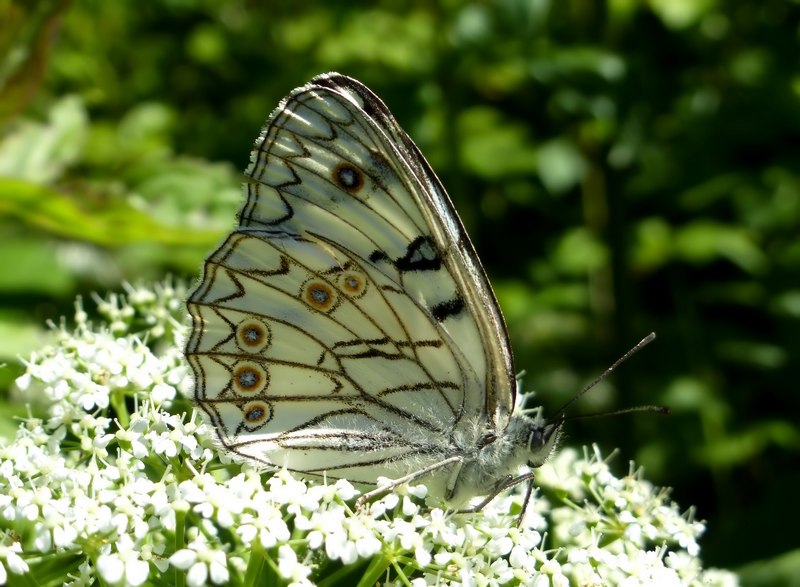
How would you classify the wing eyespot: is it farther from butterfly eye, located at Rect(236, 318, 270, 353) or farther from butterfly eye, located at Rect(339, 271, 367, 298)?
butterfly eye, located at Rect(339, 271, 367, 298)

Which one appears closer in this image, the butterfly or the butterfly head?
the butterfly

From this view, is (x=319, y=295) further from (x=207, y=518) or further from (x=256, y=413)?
(x=207, y=518)

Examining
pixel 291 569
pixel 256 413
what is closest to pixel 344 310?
pixel 256 413

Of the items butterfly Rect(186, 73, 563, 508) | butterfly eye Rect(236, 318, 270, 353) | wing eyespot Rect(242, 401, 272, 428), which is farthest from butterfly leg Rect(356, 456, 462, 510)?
butterfly eye Rect(236, 318, 270, 353)

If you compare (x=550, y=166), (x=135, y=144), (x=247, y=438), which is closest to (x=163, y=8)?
(x=135, y=144)

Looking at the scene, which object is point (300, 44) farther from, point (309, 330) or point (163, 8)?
point (309, 330)

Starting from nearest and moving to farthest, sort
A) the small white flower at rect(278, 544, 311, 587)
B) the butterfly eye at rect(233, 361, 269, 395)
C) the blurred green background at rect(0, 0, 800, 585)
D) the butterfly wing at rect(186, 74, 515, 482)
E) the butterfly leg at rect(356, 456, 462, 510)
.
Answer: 1. the small white flower at rect(278, 544, 311, 587)
2. the butterfly leg at rect(356, 456, 462, 510)
3. the butterfly wing at rect(186, 74, 515, 482)
4. the butterfly eye at rect(233, 361, 269, 395)
5. the blurred green background at rect(0, 0, 800, 585)
